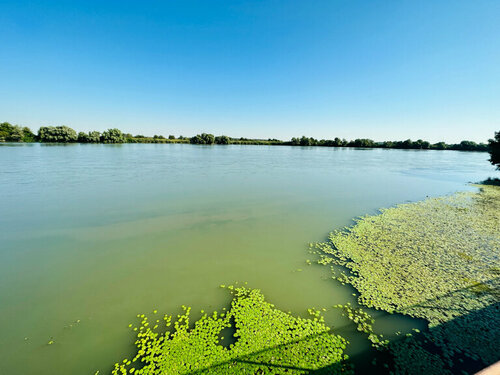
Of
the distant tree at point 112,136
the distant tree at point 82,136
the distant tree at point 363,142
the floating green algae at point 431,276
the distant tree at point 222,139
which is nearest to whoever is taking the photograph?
the floating green algae at point 431,276

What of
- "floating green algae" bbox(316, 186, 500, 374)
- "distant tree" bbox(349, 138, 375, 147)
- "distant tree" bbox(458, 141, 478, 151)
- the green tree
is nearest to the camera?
"floating green algae" bbox(316, 186, 500, 374)

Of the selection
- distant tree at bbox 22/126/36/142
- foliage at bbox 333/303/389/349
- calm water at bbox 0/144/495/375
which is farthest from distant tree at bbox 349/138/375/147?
distant tree at bbox 22/126/36/142

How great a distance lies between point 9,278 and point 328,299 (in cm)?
680

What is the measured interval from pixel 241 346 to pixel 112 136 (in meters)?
73.1

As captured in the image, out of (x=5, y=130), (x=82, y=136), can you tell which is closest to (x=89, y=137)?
(x=82, y=136)

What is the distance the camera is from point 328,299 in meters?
3.75

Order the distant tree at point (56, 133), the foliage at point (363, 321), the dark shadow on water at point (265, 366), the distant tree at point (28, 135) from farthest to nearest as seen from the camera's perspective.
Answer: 1. the distant tree at point (28, 135)
2. the distant tree at point (56, 133)
3. the foliage at point (363, 321)
4. the dark shadow on water at point (265, 366)

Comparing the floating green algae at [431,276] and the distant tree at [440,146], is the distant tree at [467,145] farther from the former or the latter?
the floating green algae at [431,276]

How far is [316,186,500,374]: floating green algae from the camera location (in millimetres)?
2795

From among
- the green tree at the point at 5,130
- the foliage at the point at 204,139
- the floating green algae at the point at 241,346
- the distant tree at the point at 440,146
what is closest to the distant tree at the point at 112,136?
the green tree at the point at 5,130

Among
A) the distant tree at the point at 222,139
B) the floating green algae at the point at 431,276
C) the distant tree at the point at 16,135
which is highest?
the distant tree at the point at 222,139

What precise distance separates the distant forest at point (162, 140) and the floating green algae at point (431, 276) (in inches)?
2854

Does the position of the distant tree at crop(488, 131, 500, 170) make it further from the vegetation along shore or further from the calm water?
the vegetation along shore

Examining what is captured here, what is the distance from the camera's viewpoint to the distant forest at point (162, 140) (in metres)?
52.5
